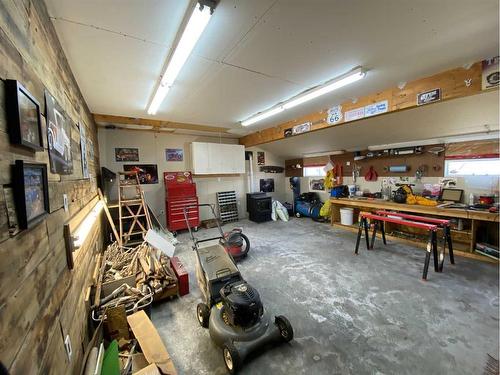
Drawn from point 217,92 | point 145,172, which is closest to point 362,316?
point 217,92

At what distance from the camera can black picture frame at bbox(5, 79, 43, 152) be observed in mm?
778

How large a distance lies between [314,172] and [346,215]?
2.04 meters

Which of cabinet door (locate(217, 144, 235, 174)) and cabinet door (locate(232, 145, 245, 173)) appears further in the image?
cabinet door (locate(232, 145, 245, 173))

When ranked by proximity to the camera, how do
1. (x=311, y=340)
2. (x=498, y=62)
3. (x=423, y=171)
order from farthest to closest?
(x=423, y=171) → (x=498, y=62) → (x=311, y=340)

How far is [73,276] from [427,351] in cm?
296

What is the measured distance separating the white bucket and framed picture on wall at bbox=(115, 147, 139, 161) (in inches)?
217

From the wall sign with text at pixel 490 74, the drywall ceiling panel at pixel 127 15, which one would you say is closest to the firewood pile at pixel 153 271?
the drywall ceiling panel at pixel 127 15

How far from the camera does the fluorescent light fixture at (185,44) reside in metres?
1.46

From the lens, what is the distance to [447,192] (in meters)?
4.09

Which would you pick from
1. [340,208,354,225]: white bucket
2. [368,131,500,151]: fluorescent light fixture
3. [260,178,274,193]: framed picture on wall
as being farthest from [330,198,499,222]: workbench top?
[260,178,274,193]: framed picture on wall

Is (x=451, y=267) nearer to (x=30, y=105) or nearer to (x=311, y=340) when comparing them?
(x=311, y=340)

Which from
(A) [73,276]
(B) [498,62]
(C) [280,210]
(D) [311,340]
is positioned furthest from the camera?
(C) [280,210]

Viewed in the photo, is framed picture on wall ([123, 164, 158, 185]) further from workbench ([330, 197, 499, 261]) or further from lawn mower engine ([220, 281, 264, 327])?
workbench ([330, 197, 499, 261])

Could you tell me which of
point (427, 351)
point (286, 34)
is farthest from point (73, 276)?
point (427, 351)
